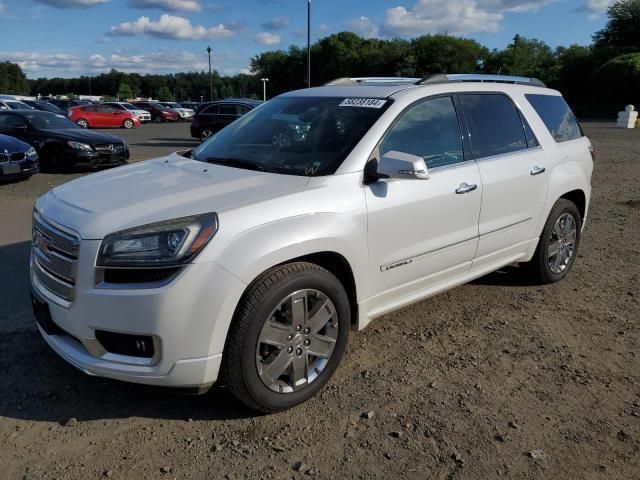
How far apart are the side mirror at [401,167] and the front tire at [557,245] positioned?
2.14m

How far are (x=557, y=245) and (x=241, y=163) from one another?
10.2 feet

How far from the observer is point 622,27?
66188 millimetres

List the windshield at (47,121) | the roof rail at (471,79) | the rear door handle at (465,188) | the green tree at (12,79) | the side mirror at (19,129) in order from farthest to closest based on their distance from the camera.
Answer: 1. the green tree at (12,79)
2. the windshield at (47,121)
3. the side mirror at (19,129)
4. the roof rail at (471,79)
5. the rear door handle at (465,188)

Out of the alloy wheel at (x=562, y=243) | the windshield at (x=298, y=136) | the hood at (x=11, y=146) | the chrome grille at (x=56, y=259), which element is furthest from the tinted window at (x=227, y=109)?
the chrome grille at (x=56, y=259)

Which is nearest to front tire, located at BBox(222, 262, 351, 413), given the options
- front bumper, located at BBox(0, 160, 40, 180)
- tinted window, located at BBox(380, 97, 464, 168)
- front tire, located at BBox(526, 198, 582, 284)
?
tinted window, located at BBox(380, 97, 464, 168)

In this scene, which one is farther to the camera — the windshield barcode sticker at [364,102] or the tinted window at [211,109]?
the tinted window at [211,109]

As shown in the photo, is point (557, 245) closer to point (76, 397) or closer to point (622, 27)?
point (76, 397)

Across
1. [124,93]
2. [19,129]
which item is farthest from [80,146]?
[124,93]

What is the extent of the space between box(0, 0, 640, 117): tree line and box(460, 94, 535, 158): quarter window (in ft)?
119

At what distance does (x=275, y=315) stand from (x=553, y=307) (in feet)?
9.13

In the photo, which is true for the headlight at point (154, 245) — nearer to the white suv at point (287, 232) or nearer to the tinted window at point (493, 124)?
the white suv at point (287, 232)

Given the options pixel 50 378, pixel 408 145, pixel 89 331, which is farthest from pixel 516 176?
pixel 50 378

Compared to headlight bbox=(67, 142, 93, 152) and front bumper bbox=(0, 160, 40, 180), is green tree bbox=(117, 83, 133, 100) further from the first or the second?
front bumper bbox=(0, 160, 40, 180)

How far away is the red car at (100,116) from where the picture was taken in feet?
103
